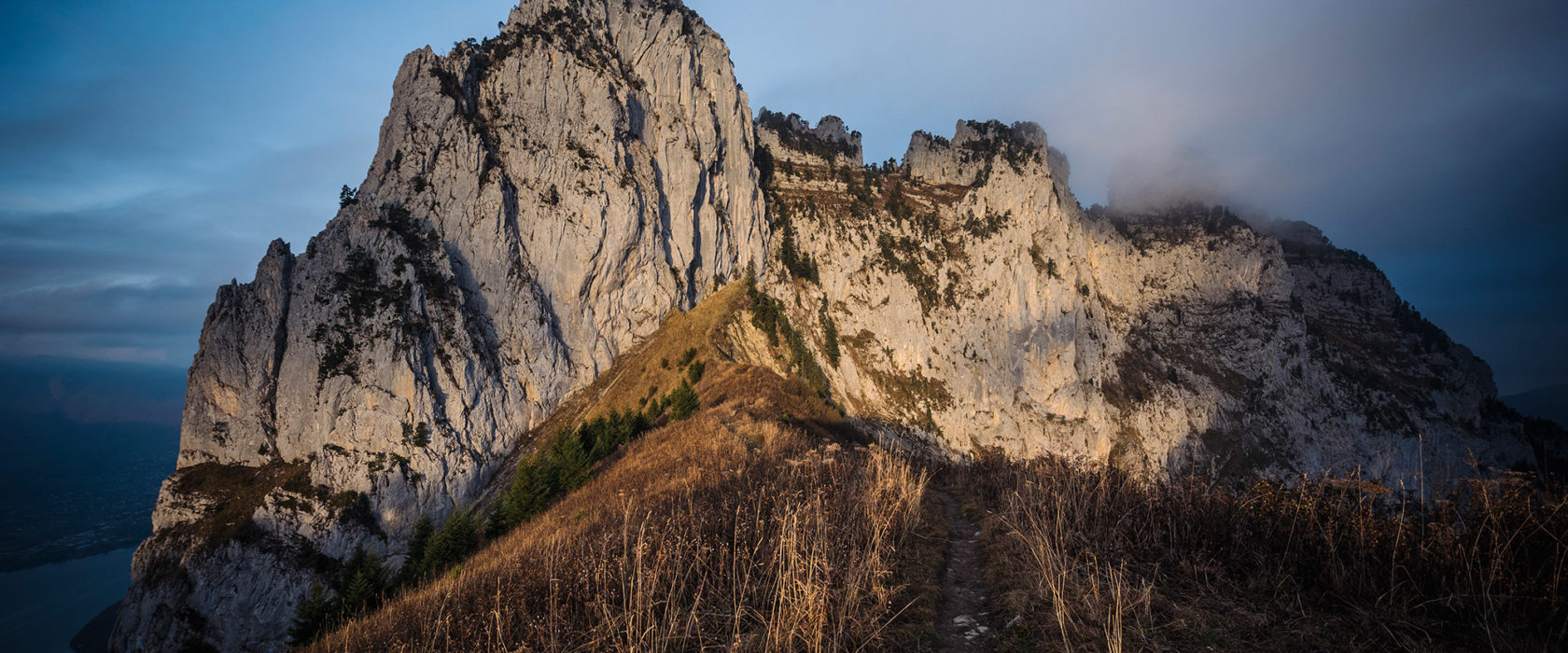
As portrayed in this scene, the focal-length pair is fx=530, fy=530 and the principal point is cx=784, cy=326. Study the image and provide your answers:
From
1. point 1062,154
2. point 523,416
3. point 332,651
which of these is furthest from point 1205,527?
point 1062,154

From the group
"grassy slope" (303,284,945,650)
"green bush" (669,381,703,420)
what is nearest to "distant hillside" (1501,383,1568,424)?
"green bush" (669,381,703,420)

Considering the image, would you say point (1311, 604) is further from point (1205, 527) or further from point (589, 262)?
point (589, 262)

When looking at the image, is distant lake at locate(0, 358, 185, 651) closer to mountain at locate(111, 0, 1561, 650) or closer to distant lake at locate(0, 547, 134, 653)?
distant lake at locate(0, 547, 134, 653)

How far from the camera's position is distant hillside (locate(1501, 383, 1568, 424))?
101512 millimetres

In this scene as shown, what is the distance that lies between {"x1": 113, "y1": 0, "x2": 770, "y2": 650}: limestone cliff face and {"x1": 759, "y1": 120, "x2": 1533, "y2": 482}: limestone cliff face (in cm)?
1284

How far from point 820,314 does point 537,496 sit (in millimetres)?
36414

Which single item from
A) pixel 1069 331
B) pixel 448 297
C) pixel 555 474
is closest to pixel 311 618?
pixel 555 474

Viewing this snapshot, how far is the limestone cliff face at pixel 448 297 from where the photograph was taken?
31062mm

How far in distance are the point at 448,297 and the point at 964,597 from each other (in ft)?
142

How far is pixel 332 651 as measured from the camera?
6027 millimetres

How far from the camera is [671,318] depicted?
46.9m

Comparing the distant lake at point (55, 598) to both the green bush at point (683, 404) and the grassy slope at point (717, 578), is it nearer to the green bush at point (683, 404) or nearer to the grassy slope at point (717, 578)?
the green bush at point (683, 404)

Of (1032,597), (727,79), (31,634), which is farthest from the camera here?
(31,634)

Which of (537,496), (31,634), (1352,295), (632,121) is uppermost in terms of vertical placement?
(632,121)
